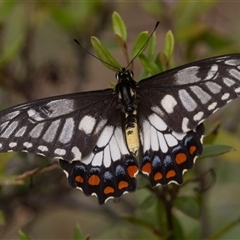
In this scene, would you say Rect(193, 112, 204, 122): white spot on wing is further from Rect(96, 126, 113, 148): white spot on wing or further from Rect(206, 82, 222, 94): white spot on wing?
Rect(96, 126, 113, 148): white spot on wing

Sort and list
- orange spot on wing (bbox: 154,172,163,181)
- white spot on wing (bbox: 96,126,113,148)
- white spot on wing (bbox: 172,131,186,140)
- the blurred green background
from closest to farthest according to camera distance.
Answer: orange spot on wing (bbox: 154,172,163,181)
white spot on wing (bbox: 172,131,186,140)
white spot on wing (bbox: 96,126,113,148)
the blurred green background

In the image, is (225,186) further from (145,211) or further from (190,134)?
(190,134)

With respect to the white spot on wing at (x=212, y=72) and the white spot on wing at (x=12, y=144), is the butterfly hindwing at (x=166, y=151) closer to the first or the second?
the white spot on wing at (x=212, y=72)

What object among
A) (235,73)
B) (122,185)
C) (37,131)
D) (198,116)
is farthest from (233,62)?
(37,131)

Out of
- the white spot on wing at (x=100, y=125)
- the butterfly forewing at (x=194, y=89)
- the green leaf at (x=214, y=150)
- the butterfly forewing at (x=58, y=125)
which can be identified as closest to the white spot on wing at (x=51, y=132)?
the butterfly forewing at (x=58, y=125)

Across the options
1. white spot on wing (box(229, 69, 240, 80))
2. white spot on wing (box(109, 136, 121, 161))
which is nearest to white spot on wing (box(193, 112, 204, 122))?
white spot on wing (box(229, 69, 240, 80))

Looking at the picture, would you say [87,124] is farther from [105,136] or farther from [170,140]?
[170,140]
